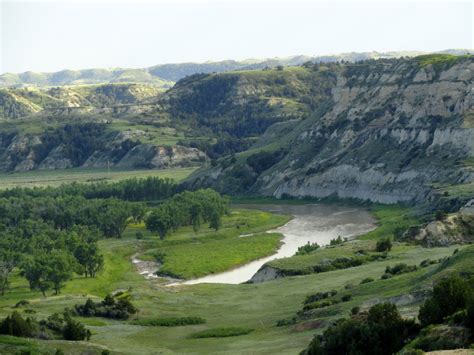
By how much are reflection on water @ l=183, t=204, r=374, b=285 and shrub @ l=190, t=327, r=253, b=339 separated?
152 feet

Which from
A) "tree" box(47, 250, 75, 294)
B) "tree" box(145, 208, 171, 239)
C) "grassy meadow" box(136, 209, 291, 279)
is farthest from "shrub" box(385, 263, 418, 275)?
"tree" box(145, 208, 171, 239)

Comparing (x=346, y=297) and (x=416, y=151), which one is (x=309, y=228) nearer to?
(x=416, y=151)

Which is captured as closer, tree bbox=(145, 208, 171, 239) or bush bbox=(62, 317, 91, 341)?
bush bbox=(62, 317, 91, 341)

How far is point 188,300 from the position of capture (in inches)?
3236

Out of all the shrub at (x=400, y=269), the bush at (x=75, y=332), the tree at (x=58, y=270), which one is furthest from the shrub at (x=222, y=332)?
the tree at (x=58, y=270)

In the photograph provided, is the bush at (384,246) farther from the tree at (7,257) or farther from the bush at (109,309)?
the tree at (7,257)

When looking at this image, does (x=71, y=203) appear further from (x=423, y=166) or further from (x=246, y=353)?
(x=246, y=353)

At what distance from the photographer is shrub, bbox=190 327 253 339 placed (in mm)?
58500

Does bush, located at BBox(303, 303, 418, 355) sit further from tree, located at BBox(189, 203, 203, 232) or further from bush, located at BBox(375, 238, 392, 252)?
tree, located at BBox(189, 203, 203, 232)

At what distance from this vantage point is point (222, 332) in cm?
5950

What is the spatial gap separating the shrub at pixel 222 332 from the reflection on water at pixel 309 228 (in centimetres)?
4641

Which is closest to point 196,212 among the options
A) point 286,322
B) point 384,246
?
point 384,246

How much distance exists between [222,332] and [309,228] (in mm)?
93425

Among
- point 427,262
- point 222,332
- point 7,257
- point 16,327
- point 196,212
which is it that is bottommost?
point 196,212
